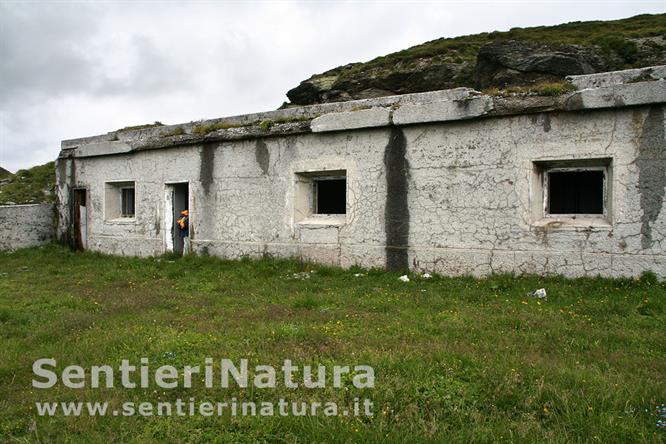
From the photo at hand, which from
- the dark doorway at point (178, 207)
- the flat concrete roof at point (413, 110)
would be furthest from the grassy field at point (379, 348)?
the dark doorway at point (178, 207)

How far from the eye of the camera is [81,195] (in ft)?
44.3

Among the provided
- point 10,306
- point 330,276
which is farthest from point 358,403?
point 10,306

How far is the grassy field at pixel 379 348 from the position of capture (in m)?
3.25

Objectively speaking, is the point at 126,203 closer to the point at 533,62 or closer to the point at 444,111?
the point at 444,111

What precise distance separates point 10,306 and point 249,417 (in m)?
5.20

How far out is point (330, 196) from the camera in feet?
33.4

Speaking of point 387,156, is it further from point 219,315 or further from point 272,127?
point 219,315

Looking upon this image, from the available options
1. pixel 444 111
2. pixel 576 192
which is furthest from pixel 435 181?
pixel 576 192

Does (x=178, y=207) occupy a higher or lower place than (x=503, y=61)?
lower

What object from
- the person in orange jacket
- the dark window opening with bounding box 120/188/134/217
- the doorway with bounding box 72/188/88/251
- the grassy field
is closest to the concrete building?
the person in orange jacket

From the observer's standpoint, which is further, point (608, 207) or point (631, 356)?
point (608, 207)

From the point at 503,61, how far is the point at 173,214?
455 inches

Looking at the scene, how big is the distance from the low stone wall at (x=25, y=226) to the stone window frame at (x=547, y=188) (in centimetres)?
1292

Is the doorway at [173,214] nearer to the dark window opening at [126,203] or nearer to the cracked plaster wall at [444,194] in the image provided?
the cracked plaster wall at [444,194]
